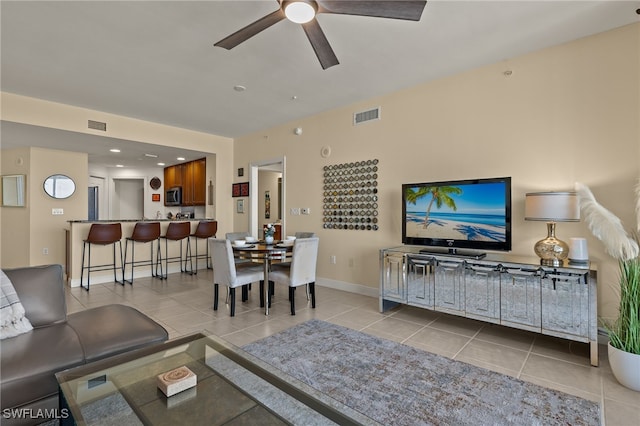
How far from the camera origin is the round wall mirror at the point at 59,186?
5.82 meters

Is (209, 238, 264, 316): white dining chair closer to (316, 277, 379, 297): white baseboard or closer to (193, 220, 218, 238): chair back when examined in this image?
(316, 277, 379, 297): white baseboard

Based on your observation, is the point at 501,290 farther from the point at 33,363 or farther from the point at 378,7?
the point at 33,363

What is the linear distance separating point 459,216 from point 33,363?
3512mm

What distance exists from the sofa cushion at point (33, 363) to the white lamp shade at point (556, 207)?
3.45 metres

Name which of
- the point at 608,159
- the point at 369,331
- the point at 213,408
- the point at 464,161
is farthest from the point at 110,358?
the point at 608,159

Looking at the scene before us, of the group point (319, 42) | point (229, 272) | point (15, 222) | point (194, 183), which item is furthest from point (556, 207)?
point (15, 222)

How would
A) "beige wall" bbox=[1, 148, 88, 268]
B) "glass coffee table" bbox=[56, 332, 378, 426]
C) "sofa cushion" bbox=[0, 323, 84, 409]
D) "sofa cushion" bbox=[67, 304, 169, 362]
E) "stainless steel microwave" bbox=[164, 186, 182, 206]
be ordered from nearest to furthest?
"glass coffee table" bbox=[56, 332, 378, 426]
"sofa cushion" bbox=[0, 323, 84, 409]
"sofa cushion" bbox=[67, 304, 169, 362]
"beige wall" bbox=[1, 148, 88, 268]
"stainless steel microwave" bbox=[164, 186, 182, 206]

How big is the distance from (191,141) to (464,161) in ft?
16.1

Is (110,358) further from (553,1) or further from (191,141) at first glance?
(191,141)

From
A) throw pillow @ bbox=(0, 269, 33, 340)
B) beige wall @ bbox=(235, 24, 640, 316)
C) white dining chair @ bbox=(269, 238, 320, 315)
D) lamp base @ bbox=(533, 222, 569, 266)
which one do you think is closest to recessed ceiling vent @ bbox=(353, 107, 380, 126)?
beige wall @ bbox=(235, 24, 640, 316)

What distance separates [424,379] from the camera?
7.16 feet

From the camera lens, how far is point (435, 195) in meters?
3.53

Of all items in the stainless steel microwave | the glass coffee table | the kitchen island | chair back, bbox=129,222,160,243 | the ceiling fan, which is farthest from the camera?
the stainless steel microwave

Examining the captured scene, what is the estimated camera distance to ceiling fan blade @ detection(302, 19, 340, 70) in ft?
7.08
